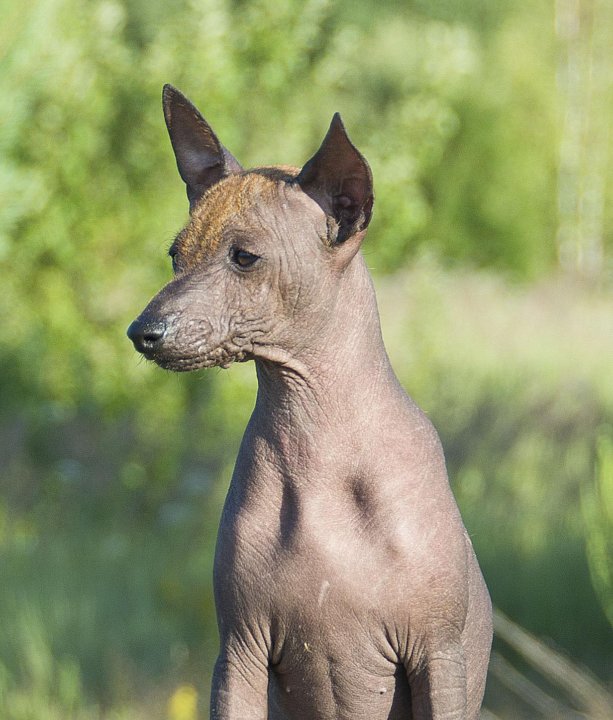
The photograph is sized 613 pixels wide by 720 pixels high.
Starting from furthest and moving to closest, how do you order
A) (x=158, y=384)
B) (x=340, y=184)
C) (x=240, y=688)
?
(x=158, y=384) < (x=240, y=688) < (x=340, y=184)

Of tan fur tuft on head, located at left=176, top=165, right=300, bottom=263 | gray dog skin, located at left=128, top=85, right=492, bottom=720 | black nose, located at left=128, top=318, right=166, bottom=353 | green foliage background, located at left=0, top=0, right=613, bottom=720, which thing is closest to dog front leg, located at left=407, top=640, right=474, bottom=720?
gray dog skin, located at left=128, top=85, right=492, bottom=720

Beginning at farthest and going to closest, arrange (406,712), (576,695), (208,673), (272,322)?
(208,673) < (576,695) < (406,712) < (272,322)

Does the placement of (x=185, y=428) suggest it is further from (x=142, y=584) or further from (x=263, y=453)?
(x=263, y=453)

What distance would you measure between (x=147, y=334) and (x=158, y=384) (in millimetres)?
7044

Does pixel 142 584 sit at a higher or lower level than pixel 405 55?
lower

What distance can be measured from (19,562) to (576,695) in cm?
332

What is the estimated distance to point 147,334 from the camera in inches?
80.4

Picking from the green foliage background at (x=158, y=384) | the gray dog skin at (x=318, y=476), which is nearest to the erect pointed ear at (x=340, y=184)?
the gray dog skin at (x=318, y=476)

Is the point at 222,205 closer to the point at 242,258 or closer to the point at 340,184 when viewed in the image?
the point at 242,258

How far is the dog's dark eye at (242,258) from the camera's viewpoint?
2133 millimetres

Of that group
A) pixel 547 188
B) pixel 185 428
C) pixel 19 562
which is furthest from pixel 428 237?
pixel 19 562

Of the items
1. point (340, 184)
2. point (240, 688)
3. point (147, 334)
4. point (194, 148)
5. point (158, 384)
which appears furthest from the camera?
point (158, 384)

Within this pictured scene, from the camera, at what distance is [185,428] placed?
28.8 feet

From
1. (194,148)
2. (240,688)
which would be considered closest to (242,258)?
(194,148)
